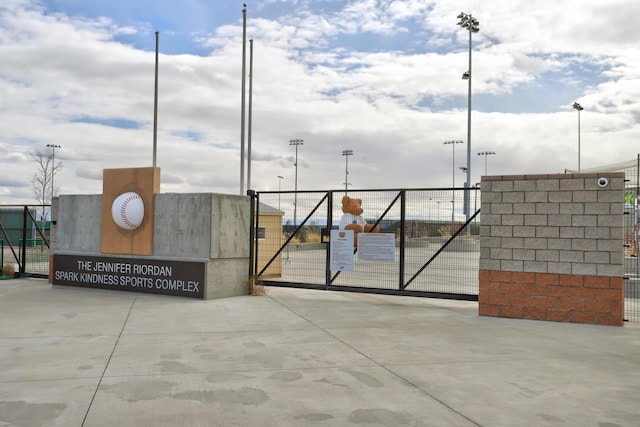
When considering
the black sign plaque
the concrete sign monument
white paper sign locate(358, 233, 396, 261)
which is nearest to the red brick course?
white paper sign locate(358, 233, 396, 261)

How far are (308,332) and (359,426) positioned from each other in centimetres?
404

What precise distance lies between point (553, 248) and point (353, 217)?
180 inches

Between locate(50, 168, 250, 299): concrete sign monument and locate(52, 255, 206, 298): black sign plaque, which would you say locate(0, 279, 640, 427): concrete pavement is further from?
locate(50, 168, 250, 299): concrete sign monument

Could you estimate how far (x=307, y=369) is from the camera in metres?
6.23

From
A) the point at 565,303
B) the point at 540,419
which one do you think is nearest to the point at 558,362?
the point at 540,419

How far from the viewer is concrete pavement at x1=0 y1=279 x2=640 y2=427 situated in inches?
189

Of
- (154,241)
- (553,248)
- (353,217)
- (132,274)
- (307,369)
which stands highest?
(353,217)

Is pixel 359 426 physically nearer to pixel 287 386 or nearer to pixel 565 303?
pixel 287 386

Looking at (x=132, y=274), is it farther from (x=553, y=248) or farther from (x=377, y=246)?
(x=553, y=248)

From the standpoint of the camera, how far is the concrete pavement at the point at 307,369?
479cm

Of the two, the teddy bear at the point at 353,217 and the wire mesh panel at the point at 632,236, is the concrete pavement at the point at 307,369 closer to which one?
the wire mesh panel at the point at 632,236

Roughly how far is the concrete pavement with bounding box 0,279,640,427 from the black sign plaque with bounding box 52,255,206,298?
1706mm

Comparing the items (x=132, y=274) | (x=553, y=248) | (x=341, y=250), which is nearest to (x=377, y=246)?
(x=341, y=250)

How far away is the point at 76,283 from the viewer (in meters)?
14.4
